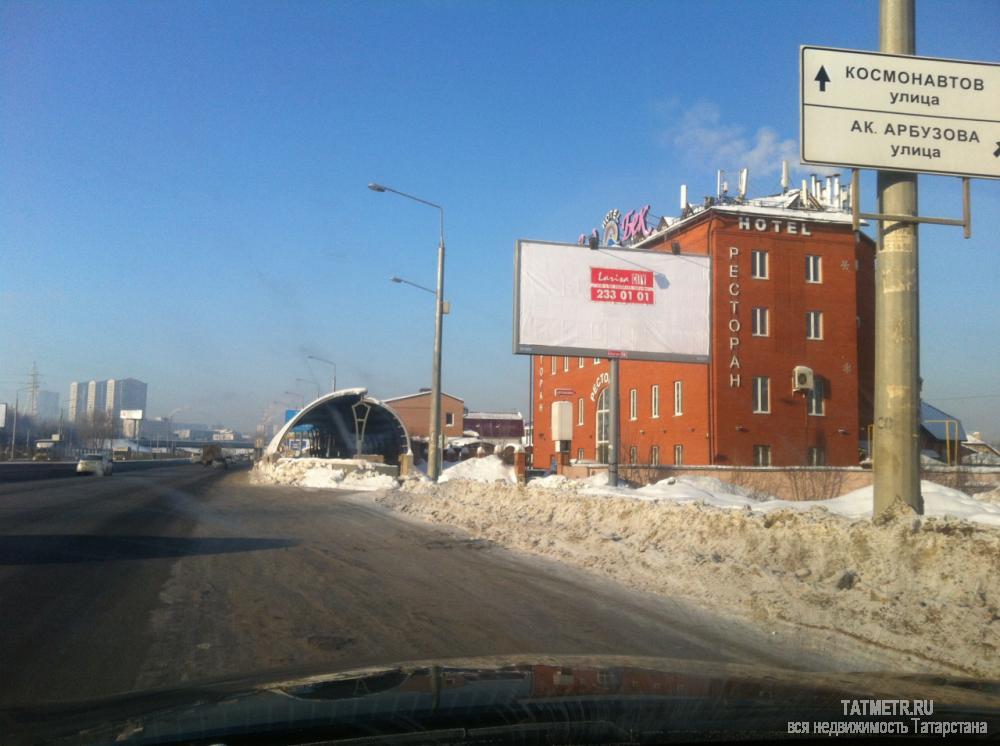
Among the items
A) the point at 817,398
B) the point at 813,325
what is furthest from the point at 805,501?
the point at 813,325

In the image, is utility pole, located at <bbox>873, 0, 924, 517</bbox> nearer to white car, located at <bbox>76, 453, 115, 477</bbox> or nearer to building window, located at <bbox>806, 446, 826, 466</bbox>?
building window, located at <bbox>806, 446, 826, 466</bbox>

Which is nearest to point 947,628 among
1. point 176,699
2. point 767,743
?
point 767,743

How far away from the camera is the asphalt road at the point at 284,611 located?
6.20m

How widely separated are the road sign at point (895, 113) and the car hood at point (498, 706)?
26.9 ft

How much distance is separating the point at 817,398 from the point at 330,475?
24162 mm

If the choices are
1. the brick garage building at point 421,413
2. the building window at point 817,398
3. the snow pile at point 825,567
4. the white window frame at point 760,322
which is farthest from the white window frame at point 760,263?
the brick garage building at point 421,413

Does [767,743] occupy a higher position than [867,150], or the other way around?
[867,150]

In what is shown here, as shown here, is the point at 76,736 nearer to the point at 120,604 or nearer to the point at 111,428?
the point at 120,604

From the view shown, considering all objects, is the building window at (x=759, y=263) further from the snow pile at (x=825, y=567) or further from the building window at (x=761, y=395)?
the snow pile at (x=825, y=567)

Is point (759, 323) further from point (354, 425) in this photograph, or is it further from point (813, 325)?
point (354, 425)

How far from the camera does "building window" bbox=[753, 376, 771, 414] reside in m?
40.5

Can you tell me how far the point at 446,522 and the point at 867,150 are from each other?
440 inches

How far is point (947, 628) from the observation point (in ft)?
22.9

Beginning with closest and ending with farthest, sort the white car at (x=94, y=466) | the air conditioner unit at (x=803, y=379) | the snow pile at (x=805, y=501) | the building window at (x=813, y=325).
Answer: the snow pile at (x=805, y=501) < the air conditioner unit at (x=803, y=379) < the building window at (x=813, y=325) < the white car at (x=94, y=466)
